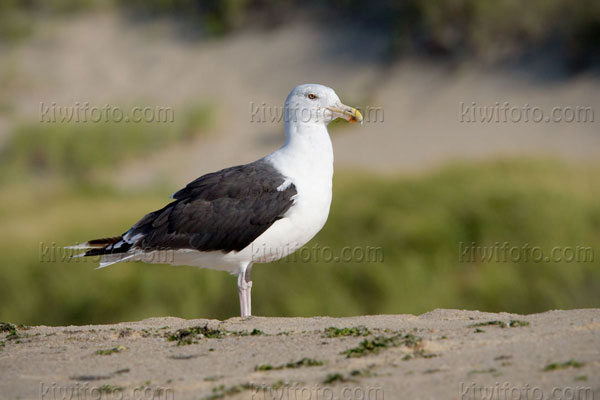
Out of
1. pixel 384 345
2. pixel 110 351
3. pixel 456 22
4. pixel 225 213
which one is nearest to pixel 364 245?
pixel 225 213

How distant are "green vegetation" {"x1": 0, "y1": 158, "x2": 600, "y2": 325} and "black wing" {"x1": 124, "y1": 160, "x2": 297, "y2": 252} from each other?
4.65 meters

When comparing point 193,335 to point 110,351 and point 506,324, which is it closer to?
point 110,351

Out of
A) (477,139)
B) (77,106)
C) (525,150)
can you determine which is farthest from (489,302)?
(77,106)

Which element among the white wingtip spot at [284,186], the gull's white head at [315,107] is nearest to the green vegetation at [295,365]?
the white wingtip spot at [284,186]

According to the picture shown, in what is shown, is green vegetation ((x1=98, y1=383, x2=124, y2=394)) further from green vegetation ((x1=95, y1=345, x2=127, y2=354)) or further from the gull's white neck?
the gull's white neck

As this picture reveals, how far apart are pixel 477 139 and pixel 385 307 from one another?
27.8 ft

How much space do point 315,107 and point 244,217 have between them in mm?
1181

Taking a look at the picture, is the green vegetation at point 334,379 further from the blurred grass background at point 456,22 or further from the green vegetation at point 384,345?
the blurred grass background at point 456,22

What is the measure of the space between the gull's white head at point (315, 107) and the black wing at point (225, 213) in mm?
564

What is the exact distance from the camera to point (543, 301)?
12.0 meters

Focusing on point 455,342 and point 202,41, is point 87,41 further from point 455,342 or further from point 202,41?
point 455,342

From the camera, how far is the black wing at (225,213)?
746 centimetres

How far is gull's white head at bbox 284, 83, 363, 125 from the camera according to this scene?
8.03m

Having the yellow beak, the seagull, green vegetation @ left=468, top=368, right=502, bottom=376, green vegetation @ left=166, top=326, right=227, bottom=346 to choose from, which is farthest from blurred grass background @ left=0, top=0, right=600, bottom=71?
green vegetation @ left=468, top=368, right=502, bottom=376
